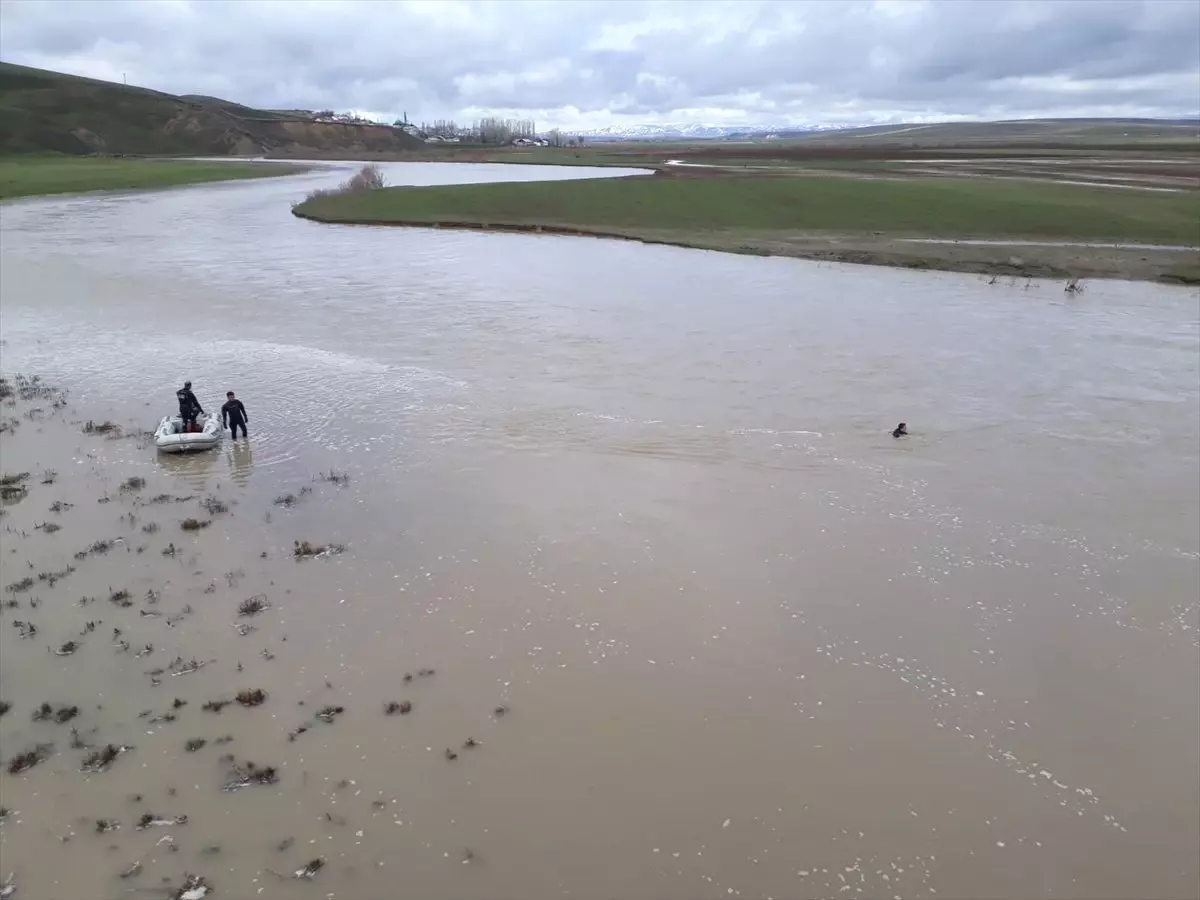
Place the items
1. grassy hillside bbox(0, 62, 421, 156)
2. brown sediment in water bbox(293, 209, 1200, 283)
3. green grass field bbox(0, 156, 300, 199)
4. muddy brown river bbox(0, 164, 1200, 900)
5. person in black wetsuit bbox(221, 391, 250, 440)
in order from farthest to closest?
grassy hillside bbox(0, 62, 421, 156)
green grass field bbox(0, 156, 300, 199)
brown sediment in water bbox(293, 209, 1200, 283)
person in black wetsuit bbox(221, 391, 250, 440)
muddy brown river bbox(0, 164, 1200, 900)

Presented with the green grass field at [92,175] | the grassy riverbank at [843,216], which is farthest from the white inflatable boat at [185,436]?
the green grass field at [92,175]

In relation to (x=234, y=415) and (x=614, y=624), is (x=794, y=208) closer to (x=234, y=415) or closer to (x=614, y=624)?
(x=234, y=415)

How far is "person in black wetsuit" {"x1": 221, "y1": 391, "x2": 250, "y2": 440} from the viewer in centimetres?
2053

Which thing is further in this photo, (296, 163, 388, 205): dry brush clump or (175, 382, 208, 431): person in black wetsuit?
(296, 163, 388, 205): dry brush clump

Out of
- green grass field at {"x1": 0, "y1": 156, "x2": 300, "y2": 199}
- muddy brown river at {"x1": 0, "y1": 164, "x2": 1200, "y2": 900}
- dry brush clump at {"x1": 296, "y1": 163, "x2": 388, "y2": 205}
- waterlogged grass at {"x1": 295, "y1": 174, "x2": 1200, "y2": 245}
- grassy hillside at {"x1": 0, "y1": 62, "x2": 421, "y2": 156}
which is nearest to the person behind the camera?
muddy brown river at {"x1": 0, "y1": 164, "x2": 1200, "y2": 900}

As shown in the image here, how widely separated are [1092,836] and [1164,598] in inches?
264

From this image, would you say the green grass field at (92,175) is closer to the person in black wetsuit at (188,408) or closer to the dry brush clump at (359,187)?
the dry brush clump at (359,187)

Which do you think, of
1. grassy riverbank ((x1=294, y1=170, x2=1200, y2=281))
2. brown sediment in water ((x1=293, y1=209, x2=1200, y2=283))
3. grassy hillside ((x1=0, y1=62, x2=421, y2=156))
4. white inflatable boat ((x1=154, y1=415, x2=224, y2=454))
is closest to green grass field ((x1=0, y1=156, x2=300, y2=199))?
grassy hillside ((x1=0, y1=62, x2=421, y2=156))

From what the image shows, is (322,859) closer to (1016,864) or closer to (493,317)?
(1016,864)

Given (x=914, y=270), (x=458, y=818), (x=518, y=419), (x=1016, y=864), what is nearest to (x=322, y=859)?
(x=458, y=818)

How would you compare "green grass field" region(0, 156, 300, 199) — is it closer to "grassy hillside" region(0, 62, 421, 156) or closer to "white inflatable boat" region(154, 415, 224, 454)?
"grassy hillside" region(0, 62, 421, 156)

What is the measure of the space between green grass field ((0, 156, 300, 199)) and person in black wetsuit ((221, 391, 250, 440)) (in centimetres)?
7132

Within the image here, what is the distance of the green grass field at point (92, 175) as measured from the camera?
8081cm

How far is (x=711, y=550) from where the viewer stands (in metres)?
16.3
